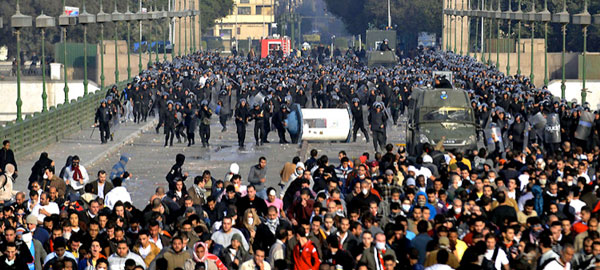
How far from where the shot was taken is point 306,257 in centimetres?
1647

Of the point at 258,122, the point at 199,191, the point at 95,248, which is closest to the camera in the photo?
the point at 95,248

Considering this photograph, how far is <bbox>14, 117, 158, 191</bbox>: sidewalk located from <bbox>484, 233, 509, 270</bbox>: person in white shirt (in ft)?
53.5

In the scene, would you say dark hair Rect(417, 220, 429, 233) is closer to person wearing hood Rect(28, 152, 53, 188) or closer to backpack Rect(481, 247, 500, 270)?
backpack Rect(481, 247, 500, 270)

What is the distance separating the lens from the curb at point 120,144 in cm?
3648

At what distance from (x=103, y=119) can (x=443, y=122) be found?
999cm

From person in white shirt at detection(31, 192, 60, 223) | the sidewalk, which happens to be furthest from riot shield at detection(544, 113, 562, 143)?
person in white shirt at detection(31, 192, 60, 223)

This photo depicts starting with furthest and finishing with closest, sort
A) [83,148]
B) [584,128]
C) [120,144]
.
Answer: [120,144] < [83,148] < [584,128]

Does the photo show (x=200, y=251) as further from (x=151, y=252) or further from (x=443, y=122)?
(x=443, y=122)

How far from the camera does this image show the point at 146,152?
4012 centimetres

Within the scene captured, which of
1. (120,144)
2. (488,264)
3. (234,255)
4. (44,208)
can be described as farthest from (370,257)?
(120,144)

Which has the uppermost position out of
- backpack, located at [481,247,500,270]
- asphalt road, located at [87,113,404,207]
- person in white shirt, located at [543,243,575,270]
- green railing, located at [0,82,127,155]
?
person in white shirt, located at [543,243,575,270]

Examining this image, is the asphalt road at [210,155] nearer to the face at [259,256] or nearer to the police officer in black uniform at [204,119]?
the police officer in black uniform at [204,119]

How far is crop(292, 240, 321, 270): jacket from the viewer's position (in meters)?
16.5

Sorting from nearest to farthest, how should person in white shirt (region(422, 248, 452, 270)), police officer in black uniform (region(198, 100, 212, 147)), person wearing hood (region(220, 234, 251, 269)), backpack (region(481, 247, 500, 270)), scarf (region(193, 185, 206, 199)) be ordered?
person in white shirt (region(422, 248, 452, 270)), backpack (region(481, 247, 500, 270)), person wearing hood (region(220, 234, 251, 269)), scarf (region(193, 185, 206, 199)), police officer in black uniform (region(198, 100, 212, 147))
